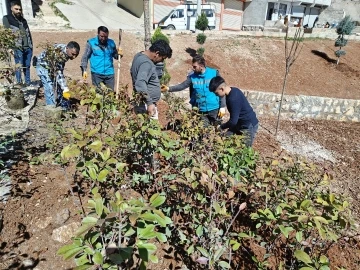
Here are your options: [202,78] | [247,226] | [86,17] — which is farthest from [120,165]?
[86,17]

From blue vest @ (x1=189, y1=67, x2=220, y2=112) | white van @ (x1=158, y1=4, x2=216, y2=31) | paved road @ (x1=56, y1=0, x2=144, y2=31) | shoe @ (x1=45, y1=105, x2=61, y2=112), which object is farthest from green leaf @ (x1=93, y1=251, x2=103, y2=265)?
white van @ (x1=158, y1=4, x2=216, y2=31)

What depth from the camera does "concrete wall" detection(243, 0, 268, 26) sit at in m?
28.8

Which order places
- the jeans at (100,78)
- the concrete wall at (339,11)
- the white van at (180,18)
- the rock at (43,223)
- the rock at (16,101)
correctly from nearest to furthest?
the rock at (43,223) < the rock at (16,101) < the jeans at (100,78) < the white van at (180,18) < the concrete wall at (339,11)

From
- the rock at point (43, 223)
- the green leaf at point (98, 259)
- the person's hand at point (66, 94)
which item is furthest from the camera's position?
the person's hand at point (66, 94)

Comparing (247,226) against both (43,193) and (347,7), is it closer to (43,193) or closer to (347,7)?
(43,193)

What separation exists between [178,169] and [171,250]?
710mm

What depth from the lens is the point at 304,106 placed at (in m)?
7.85

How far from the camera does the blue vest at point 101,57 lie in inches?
201

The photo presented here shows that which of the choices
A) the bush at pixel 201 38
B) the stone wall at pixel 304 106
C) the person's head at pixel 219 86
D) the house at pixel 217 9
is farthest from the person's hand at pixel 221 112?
the house at pixel 217 9

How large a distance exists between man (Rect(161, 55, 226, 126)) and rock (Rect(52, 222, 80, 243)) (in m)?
2.18

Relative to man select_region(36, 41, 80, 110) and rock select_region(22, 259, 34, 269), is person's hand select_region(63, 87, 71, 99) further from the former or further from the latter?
rock select_region(22, 259, 34, 269)

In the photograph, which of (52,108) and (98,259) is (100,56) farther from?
(98,259)

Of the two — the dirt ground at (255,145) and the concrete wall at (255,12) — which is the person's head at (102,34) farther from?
the concrete wall at (255,12)

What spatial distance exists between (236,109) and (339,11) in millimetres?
36712
